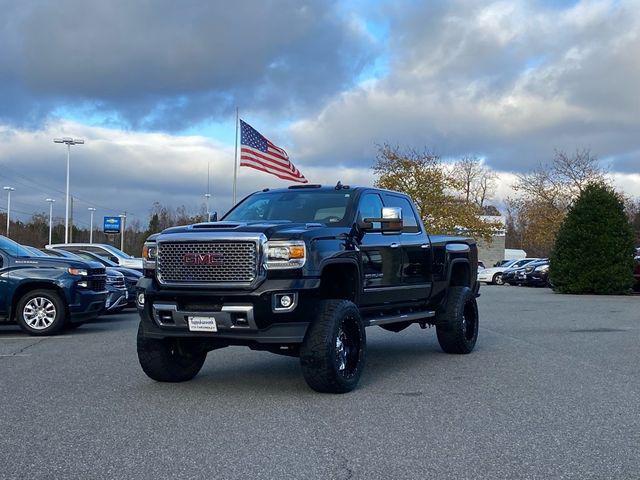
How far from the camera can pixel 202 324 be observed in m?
7.02

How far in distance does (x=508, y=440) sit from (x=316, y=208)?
12.3 ft

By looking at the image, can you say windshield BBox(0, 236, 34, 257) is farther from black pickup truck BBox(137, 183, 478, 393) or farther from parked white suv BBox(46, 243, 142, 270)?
parked white suv BBox(46, 243, 142, 270)

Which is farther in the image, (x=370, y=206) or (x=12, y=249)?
(x=12, y=249)

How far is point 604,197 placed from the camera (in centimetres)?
2666

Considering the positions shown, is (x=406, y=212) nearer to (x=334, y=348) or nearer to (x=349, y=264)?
(x=349, y=264)

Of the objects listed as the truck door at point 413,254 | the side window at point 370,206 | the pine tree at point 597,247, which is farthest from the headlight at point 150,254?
the pine tree at point 597,247

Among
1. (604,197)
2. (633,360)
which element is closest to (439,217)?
(604,197)

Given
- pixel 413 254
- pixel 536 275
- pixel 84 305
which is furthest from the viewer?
pixel 536 275

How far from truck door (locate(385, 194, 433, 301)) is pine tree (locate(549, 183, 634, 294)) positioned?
59.4 feet

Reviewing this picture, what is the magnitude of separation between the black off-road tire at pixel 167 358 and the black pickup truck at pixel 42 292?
5.18 meters

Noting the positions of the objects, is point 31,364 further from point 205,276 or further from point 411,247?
point 411,247

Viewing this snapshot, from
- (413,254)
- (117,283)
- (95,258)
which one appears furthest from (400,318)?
(95,258)

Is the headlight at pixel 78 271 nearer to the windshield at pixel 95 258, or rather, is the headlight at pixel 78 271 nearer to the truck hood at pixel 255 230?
the truck hood at pixel 255 230

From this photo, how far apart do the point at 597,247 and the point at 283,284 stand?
21692 millimetres
